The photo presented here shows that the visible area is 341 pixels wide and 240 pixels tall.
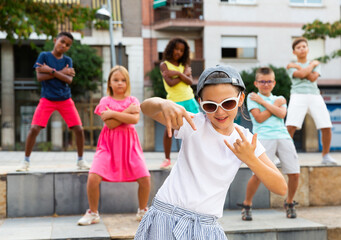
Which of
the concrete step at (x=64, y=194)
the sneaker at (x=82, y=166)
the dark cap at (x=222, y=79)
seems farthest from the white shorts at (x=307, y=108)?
the dark cap at (x=222, y=79)

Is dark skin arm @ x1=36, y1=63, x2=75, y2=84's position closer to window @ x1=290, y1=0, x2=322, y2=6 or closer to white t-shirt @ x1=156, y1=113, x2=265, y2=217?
white t-shirt @ x1=156, y1=113, x2=265, y2=217

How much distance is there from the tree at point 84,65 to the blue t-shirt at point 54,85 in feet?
42.2

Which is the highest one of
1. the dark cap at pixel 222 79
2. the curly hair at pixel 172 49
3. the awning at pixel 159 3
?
the awning at pixel 159 3

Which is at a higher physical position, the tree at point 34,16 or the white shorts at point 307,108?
the tree at point 34,16

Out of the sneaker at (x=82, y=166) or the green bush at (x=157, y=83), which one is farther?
the green bush at (x=157, y=83)

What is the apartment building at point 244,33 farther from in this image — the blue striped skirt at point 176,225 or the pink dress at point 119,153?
the blue striped skirt at point 176,225

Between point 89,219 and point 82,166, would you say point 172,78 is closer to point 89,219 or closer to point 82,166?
point 82,166

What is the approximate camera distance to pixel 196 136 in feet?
7.37

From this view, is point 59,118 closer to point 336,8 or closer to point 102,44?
point 102,44

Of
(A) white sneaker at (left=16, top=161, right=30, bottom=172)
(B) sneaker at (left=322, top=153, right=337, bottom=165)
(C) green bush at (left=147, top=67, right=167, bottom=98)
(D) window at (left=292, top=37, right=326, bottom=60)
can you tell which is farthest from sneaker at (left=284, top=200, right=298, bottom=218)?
(D) window at (left=292, top=37, right=326, bottom=60)

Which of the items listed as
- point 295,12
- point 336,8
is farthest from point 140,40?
point 336,8

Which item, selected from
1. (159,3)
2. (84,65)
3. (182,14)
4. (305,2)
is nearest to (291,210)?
(84,65)

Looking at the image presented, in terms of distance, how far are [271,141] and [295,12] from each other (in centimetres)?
1757

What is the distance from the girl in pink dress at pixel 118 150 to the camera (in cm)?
453
